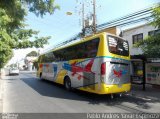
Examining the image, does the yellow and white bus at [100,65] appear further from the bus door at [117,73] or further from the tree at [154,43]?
the tree at [154,43]

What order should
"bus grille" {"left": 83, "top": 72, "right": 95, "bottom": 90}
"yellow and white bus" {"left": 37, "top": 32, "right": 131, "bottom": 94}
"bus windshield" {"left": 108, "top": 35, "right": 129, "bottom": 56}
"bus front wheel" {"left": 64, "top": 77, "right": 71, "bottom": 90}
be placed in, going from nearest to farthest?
"yellow and white bus" {"left": 37, "top": 32, "right": 131, "bottom": 94} < "bus windshield" {"left": 108, "top": 35, "right": 129, "bottom": 56} < "bus grille" {"left": 83, "top": 72, "right": 95, "bottom": 90} < "bus front wheel" {"left": 64, "top": 77, "right": 71, "bottom": 90}

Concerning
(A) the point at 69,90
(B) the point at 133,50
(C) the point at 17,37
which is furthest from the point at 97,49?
(B) the point at 133,50

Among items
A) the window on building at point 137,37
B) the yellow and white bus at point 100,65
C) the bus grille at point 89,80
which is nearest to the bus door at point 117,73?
the yellow and white bus at point 100,65

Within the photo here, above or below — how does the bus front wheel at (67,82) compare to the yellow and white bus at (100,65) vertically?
below

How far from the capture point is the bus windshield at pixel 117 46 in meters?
12.7

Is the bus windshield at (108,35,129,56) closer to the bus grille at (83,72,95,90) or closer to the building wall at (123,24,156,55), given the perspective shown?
the bus grille at (83,72,95,90)

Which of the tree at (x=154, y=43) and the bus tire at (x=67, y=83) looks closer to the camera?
the tree at (x=154, y=43)

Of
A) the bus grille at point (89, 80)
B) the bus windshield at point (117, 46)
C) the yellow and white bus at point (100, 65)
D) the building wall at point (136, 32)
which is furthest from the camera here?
the building wall at point (136, 32)

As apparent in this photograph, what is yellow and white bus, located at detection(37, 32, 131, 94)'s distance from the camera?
12.4 meters

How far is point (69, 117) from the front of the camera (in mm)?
8820

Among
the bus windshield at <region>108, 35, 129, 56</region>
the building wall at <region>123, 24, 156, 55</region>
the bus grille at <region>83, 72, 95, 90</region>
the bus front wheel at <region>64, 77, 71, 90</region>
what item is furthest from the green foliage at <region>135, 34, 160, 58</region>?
the building wall at <region>123, 24, 156, 55</region>

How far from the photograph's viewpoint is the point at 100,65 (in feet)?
40.8

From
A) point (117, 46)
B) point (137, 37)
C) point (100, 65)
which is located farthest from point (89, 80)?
point (137, 37)

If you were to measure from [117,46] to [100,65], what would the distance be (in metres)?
1.65
